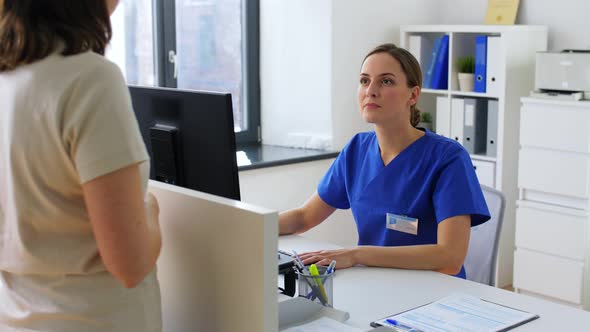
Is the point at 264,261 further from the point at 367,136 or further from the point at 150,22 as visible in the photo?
the point at 150,22

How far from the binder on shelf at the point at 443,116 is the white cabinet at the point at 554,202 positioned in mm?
480

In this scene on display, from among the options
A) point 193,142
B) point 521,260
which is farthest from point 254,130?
point 193,142

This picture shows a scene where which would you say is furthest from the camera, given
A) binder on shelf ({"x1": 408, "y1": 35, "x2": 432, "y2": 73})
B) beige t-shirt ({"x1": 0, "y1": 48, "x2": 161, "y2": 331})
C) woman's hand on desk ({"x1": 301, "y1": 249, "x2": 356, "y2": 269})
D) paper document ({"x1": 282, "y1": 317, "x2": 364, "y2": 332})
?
binder on shelf ({"x1": 408, "y1": 35, "x2": 432, "y2": 73})

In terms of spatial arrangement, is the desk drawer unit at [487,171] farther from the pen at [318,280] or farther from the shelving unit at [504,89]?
the pen at [318,280]

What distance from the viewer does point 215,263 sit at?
1.41 meters

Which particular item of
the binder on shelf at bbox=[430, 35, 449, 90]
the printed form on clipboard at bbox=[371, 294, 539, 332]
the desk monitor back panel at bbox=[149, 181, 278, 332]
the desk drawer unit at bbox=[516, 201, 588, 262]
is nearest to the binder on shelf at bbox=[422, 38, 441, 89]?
the binder on shelf at bbox=[430, 35, 449, 90]

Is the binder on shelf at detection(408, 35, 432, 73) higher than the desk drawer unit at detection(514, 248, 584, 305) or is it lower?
higher

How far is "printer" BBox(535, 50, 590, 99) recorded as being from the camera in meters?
3.69

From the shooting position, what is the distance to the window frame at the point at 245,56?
3.95 m

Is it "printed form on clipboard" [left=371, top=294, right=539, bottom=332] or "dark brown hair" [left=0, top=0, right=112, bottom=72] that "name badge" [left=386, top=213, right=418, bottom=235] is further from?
"dark brown hair" [left=0, top=0, right=112, bottom=72]

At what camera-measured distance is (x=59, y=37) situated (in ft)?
3.78

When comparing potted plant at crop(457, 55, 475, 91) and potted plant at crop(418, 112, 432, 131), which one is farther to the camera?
potted plant at crop(418, 112, 432, 131)

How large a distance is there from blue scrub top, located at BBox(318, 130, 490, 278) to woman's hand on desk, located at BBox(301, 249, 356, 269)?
0.87ft

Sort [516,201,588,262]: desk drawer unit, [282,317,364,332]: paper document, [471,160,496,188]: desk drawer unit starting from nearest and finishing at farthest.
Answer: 1. [282,317,364,332]: paper document
2. [516,201,588,262]: desk drawer unit
3. [471,160,496,188]: desk drawer unit
